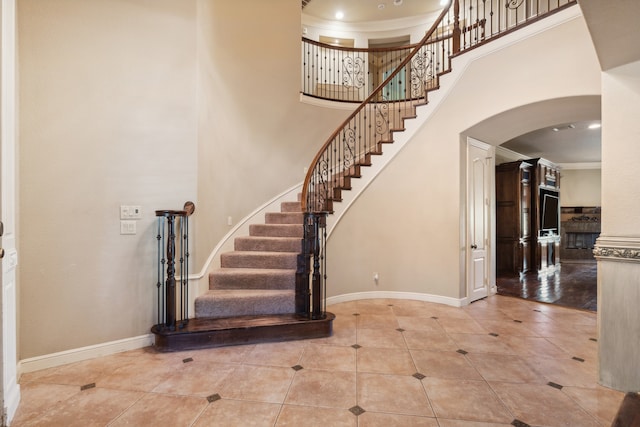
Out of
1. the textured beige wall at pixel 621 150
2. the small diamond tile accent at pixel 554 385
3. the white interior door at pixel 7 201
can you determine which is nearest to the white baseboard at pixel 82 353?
the white interior door at pixel 7 201

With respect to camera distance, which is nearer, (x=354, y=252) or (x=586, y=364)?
(x=586, y=364)

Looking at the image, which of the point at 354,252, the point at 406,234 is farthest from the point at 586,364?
the point at 354,252

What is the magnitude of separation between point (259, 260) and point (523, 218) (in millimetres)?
6056

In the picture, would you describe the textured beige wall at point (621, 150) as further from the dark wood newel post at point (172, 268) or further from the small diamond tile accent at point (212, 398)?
the dark wood newel post at point (172, 268)

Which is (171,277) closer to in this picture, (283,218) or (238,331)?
(238,331)

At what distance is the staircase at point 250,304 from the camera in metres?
2.88

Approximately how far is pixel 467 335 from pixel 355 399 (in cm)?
174

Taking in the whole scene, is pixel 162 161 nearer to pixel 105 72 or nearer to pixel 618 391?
pixel 105 72

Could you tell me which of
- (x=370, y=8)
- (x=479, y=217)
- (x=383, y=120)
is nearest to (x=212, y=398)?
(x=479, y=217)

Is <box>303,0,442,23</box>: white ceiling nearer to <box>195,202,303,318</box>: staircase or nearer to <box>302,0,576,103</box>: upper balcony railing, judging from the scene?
<box>302,0,576,103</box>: upper balcony railing

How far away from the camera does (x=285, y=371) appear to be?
8.02 feet

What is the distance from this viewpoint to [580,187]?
9320 millimetres

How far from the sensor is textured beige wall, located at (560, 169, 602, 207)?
9.13 metres

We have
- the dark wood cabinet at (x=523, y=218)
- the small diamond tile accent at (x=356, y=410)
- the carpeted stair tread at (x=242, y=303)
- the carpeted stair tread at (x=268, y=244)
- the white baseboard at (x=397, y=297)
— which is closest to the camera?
the small diamond tile accent at (x=356, y=410)
